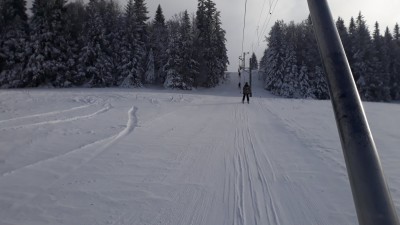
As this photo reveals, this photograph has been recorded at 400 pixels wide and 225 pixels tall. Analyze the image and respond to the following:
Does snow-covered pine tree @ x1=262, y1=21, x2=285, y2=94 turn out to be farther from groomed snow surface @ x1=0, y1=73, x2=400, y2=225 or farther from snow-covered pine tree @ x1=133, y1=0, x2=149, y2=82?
groomed snow surface @ x1=0, y1=73, x2=400, y2=225

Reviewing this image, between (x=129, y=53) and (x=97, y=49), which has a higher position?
(x=97, y=49)

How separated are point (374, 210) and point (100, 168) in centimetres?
551

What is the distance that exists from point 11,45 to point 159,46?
22.1m

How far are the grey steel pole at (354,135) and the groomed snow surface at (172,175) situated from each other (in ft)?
8.92

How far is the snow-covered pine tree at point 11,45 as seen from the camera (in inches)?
1628

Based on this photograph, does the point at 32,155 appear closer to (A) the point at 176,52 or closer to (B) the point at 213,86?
(A) the point at 176,52

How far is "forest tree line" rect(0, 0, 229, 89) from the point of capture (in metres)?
42.2

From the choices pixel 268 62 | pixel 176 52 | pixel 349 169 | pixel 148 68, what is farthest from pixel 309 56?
pixel 349 169

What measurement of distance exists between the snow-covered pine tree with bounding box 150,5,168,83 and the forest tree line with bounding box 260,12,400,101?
2032 centimetres

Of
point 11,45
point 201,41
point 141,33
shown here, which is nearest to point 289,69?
point 201,41

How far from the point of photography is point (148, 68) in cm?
5119

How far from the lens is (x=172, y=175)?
5.93m

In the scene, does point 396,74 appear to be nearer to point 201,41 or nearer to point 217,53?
point 217,53

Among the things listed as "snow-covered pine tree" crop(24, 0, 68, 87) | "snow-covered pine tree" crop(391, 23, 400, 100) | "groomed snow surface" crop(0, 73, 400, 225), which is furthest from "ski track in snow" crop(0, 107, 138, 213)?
"snow-covered pine tree" crop(391, 23, 400, 100)
